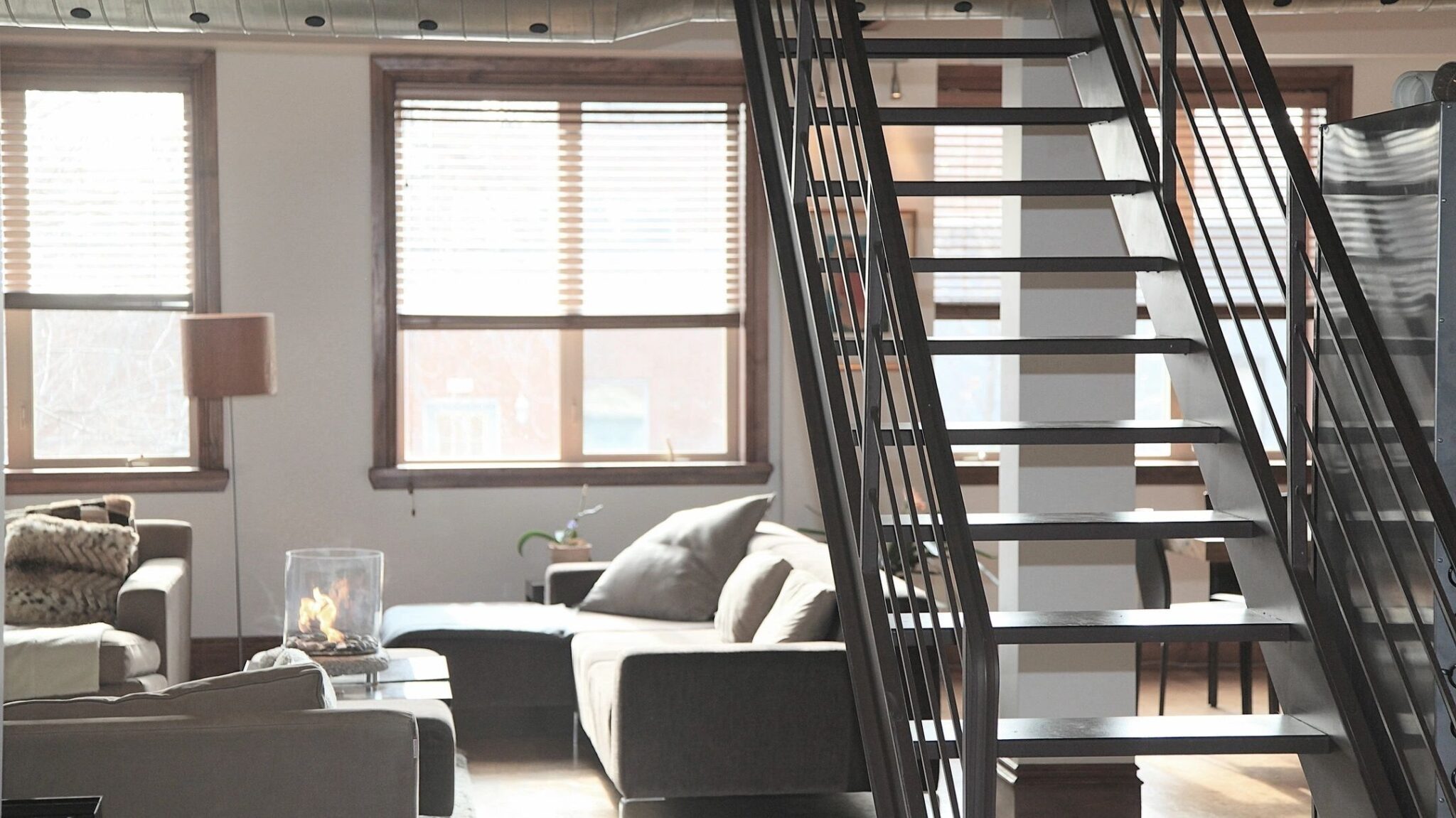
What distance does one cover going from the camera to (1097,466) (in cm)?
458

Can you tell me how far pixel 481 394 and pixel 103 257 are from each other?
71.1 inches

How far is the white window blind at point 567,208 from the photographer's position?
273 inches

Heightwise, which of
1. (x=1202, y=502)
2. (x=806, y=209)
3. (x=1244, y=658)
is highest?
(x=806, y=209)

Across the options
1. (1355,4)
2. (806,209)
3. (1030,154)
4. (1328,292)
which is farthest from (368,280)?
(1328,292)

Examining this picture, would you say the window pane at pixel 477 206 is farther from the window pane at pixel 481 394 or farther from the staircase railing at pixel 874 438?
the staircase railing at pixel 874 438

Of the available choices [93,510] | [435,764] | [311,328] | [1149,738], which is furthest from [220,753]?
[311,328]

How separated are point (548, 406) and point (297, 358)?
1186 millimetres

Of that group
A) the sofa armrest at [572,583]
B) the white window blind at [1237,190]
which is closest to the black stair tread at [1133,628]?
the sofa armrest at [572,583]

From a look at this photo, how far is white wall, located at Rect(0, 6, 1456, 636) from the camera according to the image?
6.73 meters

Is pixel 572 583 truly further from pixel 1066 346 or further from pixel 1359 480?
pixel 1359 480

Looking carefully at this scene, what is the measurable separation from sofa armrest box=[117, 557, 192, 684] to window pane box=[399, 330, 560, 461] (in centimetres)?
140

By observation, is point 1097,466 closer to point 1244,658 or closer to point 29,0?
point 1244,658

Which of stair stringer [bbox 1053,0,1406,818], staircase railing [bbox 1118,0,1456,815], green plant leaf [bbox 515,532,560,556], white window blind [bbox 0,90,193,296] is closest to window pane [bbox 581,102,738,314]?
green plant leaf [bbox 515,532,560,556]

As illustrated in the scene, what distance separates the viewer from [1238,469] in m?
3.16
